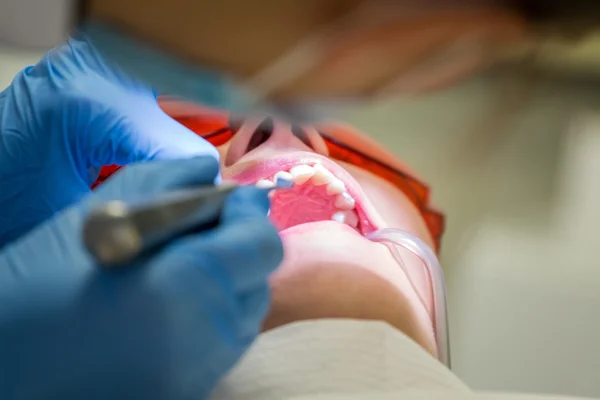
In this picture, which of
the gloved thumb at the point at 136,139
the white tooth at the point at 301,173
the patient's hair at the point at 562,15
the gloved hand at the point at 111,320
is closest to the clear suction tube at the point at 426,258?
the white tooth at the point at 301,173

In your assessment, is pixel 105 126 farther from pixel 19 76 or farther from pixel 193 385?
pixel 193 385

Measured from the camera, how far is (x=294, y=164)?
0.90 metres

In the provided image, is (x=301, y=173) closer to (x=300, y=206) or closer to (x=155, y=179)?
(x=300, y=206)

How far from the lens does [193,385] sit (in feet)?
1.68

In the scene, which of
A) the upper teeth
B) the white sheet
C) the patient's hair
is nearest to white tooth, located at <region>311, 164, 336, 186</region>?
the upper teeth

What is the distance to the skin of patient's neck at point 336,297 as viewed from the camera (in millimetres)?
765

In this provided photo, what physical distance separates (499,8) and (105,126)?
658 mm

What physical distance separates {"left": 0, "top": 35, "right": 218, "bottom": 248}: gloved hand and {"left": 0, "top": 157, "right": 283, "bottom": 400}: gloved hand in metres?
0.32

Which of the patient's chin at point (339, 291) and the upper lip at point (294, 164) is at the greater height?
the upper lip at point (294, 164)

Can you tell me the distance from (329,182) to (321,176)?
17 mm

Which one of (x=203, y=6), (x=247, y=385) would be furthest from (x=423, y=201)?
(x=203, y=6)

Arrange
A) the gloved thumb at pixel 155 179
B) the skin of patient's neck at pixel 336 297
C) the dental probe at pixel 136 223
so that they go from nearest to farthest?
the dental probe at pixel 136 223 → the gloved thumb at pixel 155 179 → the skin of patient's neck at pixel 336 297

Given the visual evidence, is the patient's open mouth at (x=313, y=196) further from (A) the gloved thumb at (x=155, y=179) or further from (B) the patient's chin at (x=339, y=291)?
(A) the gloved thumb at (x=155, y=179)

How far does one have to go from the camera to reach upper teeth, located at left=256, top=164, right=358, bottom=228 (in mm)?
889
